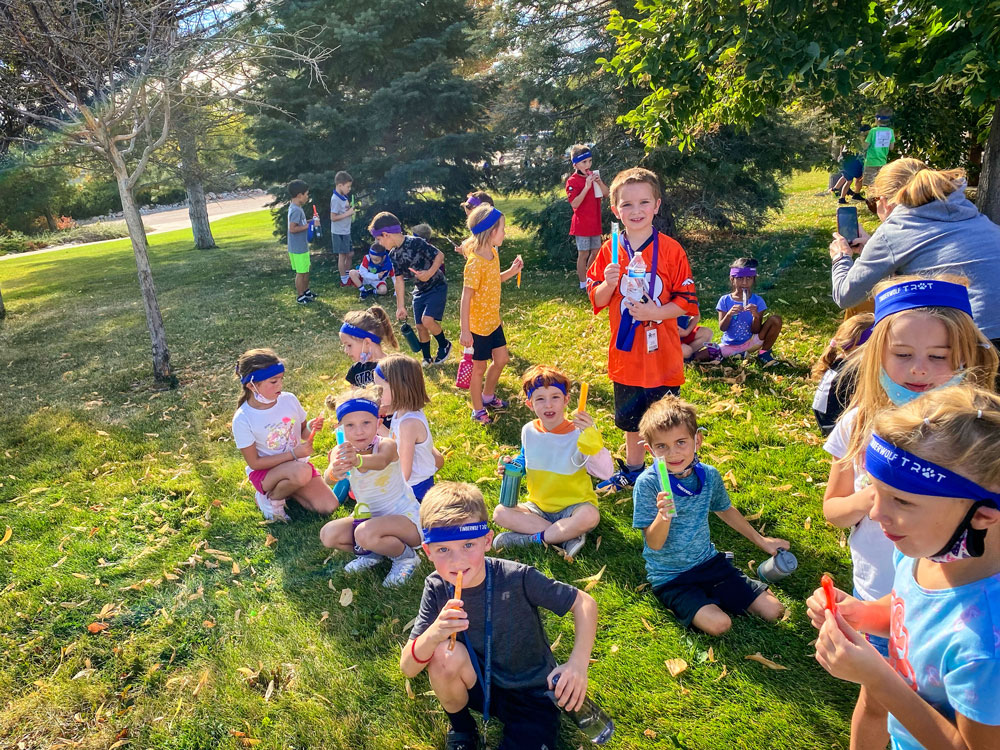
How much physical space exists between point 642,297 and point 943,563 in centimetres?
293

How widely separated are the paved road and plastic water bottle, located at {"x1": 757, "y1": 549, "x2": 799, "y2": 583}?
27.8 meters

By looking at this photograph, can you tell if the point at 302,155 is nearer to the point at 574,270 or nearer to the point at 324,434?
the point at 574,270

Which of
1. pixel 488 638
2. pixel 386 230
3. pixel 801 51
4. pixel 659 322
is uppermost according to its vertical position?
pixel 801 51

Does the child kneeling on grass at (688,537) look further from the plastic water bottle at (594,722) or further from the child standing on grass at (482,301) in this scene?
the child standing on grass at (482,301)

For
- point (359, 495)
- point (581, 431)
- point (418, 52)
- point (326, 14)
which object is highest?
point (326, 14)

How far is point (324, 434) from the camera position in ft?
23.3

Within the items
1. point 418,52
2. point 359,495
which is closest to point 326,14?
point 418,52

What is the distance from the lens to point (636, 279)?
4605mm

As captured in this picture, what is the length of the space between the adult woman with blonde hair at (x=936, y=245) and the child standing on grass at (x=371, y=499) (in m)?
3.37

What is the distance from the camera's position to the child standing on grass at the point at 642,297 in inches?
177

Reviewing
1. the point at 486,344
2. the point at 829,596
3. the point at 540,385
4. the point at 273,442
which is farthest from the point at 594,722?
the point at 486,344

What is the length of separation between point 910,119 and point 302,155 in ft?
44.3

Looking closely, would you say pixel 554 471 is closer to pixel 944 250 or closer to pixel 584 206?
pixel 944 250

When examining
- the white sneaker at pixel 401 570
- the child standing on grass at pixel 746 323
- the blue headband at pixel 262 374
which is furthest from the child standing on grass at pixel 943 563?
the child standing on grass at pixel 746 323
